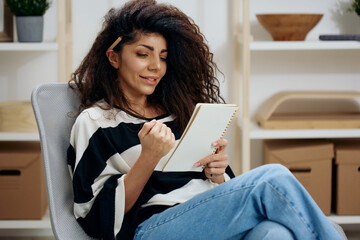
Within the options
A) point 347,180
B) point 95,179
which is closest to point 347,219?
point 347,180

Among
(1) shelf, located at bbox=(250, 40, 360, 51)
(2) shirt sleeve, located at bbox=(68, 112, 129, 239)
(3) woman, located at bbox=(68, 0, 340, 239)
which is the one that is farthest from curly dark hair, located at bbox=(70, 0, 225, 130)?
(1) shelf, located at bbox=(250, 40, 360, 51)

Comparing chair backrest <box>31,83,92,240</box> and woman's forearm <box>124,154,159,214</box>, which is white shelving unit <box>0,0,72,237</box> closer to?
chair backrest <box>31,83,92,240</box>

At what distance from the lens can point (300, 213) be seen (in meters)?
1.16

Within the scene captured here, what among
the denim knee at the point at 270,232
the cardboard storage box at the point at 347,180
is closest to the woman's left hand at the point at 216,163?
the denim knee at the point at 270,232

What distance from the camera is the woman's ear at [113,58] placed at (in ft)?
4.84

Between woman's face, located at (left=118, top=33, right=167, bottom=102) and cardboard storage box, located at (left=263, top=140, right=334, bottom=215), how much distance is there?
0.92m

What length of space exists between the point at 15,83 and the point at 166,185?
130cm

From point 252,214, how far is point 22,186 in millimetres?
1266

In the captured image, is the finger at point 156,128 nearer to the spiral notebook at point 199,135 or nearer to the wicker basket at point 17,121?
the spiral notebook at point 199,135

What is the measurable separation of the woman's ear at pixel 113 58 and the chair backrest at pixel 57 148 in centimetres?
15

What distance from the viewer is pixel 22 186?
2203mm

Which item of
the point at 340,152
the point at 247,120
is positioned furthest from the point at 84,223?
the point at 340,152

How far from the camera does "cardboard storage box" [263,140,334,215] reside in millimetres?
2242

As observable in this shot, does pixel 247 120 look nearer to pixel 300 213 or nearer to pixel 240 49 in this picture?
pixel 240 49
